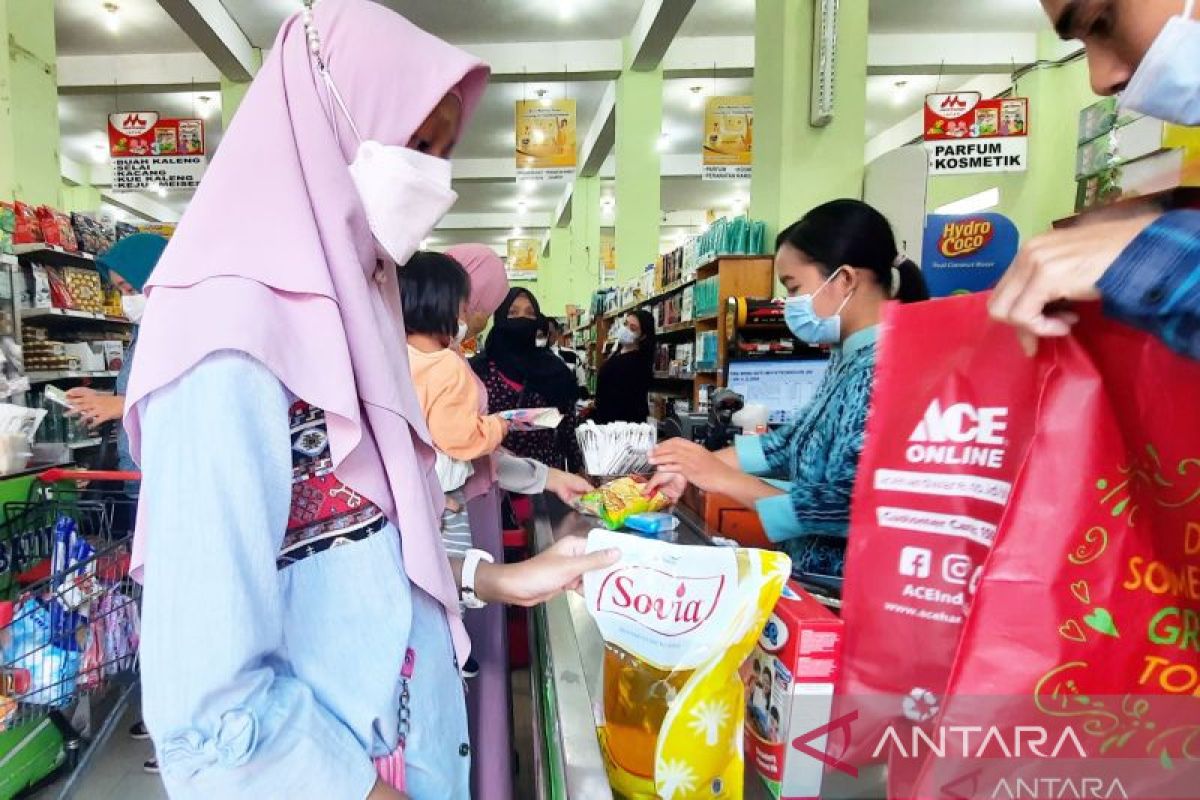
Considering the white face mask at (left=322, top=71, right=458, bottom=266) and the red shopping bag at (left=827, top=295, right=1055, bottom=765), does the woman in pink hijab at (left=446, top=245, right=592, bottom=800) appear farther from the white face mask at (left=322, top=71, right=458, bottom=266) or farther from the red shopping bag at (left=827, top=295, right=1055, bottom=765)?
the red shopping bag at (left=827, top=295, right=1055, bottom=765)

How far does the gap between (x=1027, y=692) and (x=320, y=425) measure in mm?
806

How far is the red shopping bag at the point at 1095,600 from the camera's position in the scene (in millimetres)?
620

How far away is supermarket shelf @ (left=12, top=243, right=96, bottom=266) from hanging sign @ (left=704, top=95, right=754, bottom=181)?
6843 mm

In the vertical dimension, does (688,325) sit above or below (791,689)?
above

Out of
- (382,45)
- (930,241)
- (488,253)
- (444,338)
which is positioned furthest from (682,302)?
(382,45)

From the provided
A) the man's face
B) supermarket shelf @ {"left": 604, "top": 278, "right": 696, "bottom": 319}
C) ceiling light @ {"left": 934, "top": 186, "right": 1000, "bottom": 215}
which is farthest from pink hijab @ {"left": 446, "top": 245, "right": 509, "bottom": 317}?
ceiling light @ {"left": 934, "top": 186, "right": 1000, "bottom": 215}

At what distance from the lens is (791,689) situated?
2.90 feet

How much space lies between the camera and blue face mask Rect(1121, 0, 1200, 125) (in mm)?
661

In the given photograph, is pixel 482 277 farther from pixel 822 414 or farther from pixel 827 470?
pixel 827 470

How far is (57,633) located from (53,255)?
15.8ft

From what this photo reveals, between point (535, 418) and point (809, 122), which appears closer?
point (535, 418)

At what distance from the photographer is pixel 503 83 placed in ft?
32.3

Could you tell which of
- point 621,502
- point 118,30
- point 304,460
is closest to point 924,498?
point 304,460

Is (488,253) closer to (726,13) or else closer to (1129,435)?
(1129,435)
